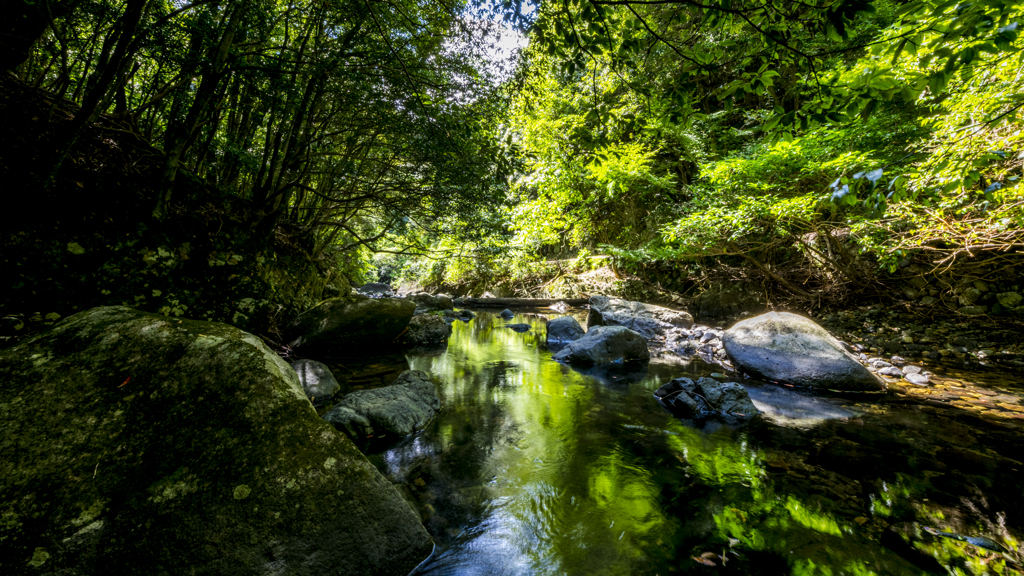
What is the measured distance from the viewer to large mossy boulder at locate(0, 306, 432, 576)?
47.9 inches

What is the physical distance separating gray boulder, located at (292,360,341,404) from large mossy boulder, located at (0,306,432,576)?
1974mm

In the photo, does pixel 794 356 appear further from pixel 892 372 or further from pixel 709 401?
pixel 709 401

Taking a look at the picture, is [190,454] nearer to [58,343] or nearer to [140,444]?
[140,444]

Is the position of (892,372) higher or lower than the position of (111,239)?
higher

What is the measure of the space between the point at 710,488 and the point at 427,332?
5.66 metres

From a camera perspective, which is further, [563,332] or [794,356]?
[563,332]

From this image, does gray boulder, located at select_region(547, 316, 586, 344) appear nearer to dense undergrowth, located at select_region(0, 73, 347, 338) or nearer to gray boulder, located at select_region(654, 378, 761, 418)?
gray boulder, located at select_region(654, 378, 761, 418)

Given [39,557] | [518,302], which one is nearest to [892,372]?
[39,557]

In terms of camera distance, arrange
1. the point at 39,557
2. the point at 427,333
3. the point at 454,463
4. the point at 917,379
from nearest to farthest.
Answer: the point at 39,557, the point at 454,463, the point at 917,379, the point at 427,333

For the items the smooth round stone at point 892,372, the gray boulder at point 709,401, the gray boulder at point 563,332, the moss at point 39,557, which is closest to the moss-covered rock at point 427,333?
the gray boulder at point 563,332

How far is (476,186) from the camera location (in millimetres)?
4633

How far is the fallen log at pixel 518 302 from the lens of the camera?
13008mm

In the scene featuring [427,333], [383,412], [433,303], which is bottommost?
[383,412]

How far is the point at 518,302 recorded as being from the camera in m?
13.7
